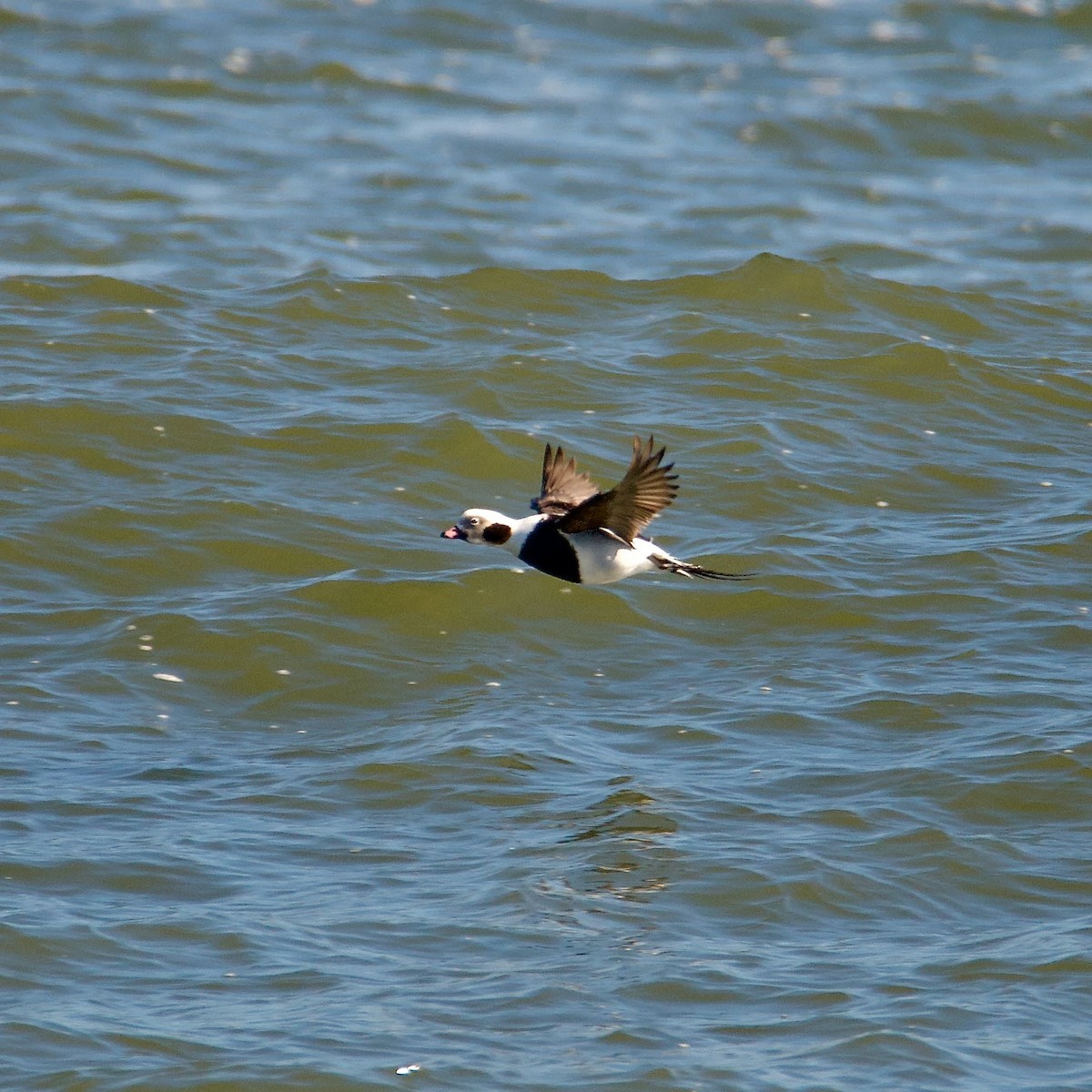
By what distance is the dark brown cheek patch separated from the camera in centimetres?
952

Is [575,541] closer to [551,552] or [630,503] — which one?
[551,552]

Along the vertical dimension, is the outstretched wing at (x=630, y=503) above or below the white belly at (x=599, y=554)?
above

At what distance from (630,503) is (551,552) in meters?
0.66

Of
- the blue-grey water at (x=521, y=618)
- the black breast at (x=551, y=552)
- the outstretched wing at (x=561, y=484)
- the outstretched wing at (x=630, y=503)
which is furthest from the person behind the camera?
the outstretched wing at (x=561, y=484)

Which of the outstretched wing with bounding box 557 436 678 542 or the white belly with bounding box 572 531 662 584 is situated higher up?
the outstretched wing with bounding box 557 436 678 542

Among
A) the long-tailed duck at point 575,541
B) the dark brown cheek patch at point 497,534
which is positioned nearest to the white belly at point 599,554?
the long-tailed duck at point 575,541

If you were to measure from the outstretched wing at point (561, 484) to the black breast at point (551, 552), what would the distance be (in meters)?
0.35

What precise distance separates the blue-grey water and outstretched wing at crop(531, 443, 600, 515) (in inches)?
56.1

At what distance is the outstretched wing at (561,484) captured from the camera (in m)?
9.92

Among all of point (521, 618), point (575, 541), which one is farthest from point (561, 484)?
point (521, 618)

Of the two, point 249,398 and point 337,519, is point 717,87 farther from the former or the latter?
point 337,519

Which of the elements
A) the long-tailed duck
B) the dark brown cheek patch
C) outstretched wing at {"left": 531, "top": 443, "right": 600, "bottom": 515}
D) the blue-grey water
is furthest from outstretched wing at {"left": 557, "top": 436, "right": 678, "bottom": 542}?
the blue-grey water

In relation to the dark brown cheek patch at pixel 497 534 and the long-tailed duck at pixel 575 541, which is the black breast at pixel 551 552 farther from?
the dark brown cheek patch at pixel 497 534

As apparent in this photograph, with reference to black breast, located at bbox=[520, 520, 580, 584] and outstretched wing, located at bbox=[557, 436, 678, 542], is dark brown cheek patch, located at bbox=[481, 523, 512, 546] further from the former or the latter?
outstretched wing, located at bbox=[557, 436, 678, 542]
